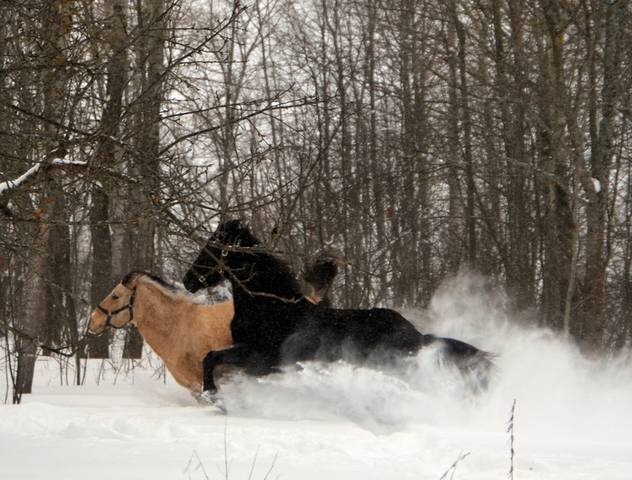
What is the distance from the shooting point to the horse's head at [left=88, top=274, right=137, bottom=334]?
904cm

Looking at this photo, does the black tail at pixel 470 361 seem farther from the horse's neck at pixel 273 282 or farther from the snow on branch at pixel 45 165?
the snow on branch at pixel 45 165

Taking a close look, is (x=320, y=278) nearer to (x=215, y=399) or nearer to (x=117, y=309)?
(x=117, y=309)

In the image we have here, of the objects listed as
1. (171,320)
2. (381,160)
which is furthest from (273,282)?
(381,160)

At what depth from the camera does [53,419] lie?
678 centimetres

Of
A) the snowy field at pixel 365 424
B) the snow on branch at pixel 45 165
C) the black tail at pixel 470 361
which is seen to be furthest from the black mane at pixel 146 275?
the snow on branch at pixel 45 165

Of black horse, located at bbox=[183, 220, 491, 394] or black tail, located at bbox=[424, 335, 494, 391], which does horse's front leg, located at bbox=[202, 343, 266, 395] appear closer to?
black horse, located at bbox=[183, 220, 491, 394]

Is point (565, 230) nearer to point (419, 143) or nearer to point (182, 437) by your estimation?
point (419, 143)

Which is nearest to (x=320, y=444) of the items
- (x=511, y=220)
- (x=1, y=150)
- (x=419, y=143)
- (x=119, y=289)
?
(x=1, y=150)

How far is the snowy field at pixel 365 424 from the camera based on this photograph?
5375mm

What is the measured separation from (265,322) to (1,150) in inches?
120

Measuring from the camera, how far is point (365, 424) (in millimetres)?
7164

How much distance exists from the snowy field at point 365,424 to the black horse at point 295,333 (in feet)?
0.53

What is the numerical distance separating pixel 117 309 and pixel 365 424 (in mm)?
3151

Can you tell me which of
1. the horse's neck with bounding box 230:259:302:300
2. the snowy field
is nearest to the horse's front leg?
the snowy field
